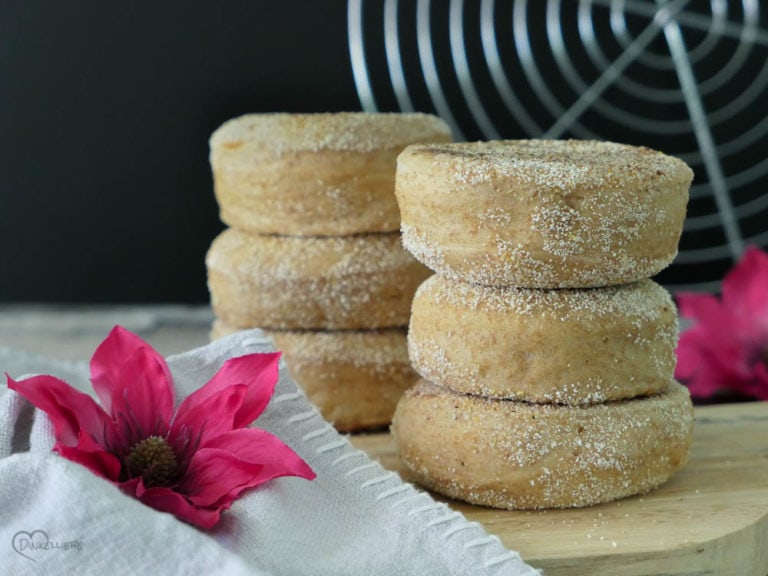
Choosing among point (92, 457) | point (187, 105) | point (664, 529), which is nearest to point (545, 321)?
point (664, 529)

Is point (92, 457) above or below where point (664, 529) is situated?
above

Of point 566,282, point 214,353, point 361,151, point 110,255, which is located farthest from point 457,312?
point 110,255

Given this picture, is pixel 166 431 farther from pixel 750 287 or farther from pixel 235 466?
pixel 750 287

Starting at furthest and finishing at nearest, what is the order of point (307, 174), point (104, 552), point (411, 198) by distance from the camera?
point (307, 174)
point (411, 198)
point (104, 552)

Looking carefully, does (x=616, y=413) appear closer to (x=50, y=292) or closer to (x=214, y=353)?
(x=214, y=353)

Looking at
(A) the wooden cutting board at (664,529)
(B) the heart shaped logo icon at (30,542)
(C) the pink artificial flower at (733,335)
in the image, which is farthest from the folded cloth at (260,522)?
(C) the pink artificial flower at (733,335)

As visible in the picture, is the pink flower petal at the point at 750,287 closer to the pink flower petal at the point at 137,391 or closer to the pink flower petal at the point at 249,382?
the pink flower petal at the point at 249,382
